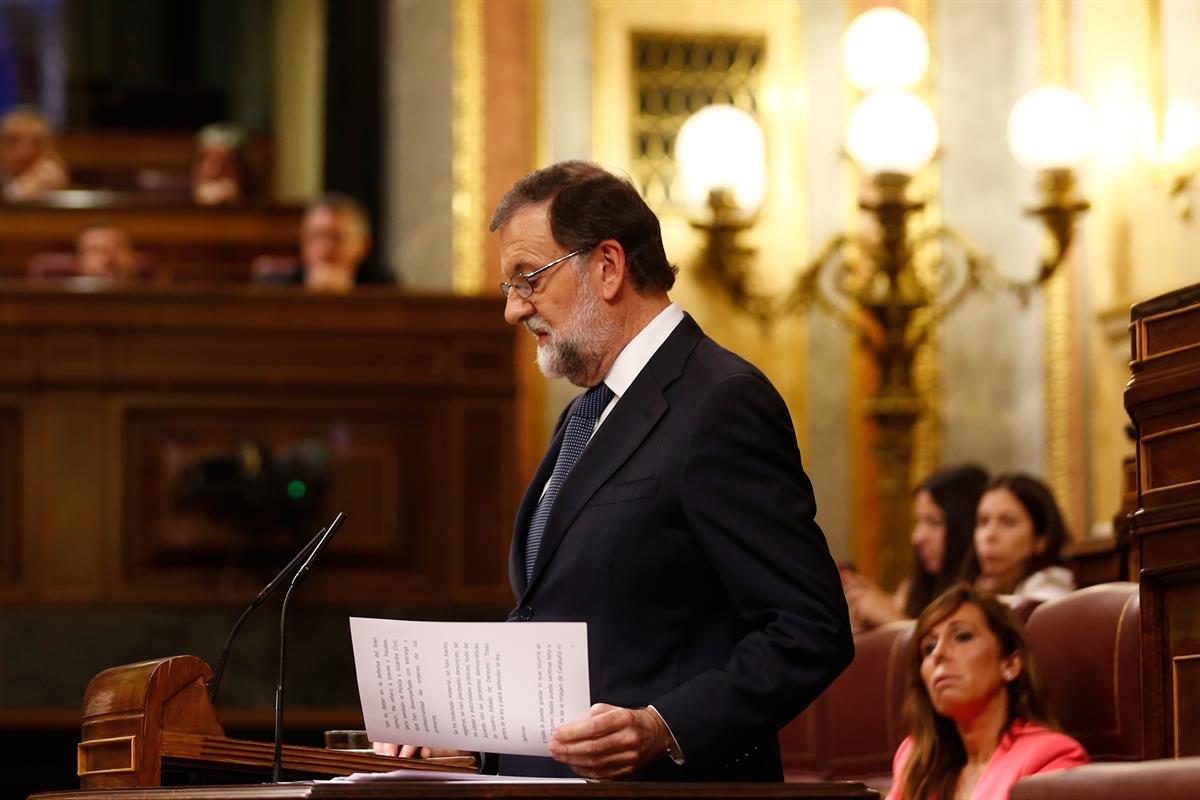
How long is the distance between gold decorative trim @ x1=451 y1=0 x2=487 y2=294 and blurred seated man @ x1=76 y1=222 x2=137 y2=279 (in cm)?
145

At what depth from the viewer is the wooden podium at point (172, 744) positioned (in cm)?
227

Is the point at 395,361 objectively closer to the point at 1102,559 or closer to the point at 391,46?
the point at 391,46

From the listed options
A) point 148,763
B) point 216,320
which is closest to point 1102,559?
point 148,763

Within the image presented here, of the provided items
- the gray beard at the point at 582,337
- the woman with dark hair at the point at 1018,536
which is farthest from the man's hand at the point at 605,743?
the woman with dark hair at the point at 1018,536

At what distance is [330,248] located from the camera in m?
7.88

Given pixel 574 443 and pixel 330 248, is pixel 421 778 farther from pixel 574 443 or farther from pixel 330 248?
pixel 330 248

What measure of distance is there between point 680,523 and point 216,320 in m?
5.15

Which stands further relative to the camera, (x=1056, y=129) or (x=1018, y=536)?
(x=1056, y=129)

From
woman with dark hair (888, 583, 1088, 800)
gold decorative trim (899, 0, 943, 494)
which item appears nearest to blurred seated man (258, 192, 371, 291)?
gold decorative trim (899, 0, 943, 494)

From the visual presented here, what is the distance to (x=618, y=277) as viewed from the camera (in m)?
2.52

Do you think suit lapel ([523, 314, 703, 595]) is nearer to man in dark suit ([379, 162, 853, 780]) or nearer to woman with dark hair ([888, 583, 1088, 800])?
man in dark suit ([379, 162, 853, 780])

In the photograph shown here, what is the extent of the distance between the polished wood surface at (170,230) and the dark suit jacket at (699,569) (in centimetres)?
699

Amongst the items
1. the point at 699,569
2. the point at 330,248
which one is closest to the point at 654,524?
the point at 699,569

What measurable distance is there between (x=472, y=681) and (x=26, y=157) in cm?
845
